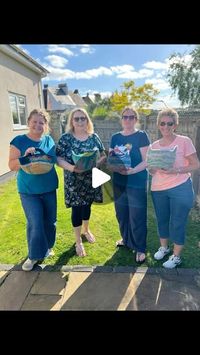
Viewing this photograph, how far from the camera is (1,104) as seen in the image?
745 centimetres

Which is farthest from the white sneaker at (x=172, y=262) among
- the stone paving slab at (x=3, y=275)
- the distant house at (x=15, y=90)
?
the distant house at (x=15, y=90)

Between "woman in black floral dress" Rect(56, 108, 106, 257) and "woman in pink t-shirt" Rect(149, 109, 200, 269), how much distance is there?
726 millimetres

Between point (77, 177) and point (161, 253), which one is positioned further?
point (161, 253)

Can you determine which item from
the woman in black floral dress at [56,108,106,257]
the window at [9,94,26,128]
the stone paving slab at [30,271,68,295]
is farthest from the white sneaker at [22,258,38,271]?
the window at [9,94,26,128]

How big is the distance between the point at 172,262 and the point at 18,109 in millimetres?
8249

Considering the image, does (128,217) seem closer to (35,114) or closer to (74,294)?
(74,294)

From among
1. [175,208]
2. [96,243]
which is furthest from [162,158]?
[96,243]

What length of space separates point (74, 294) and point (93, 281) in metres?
0.27

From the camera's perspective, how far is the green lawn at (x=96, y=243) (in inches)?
118

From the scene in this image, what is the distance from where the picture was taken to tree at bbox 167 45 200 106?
9516 mm

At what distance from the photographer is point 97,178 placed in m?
2.79

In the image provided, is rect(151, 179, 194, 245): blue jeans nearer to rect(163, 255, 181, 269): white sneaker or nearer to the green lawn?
rect(163, 255, 181, 269): white sneaker

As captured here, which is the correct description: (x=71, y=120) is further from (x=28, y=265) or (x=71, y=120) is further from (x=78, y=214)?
(x=28, y=265)
